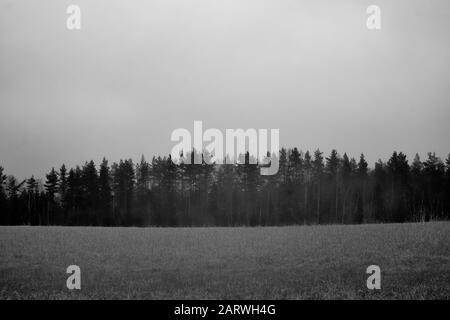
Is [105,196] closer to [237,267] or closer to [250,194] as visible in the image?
[250,194]

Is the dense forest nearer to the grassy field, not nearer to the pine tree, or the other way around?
the pine tree

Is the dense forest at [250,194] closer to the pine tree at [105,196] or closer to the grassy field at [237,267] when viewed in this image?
the pine tree at [105,196]

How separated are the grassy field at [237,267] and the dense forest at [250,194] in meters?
49.4

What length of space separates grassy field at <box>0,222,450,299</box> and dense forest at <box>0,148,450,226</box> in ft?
162

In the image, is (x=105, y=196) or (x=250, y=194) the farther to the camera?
(x=105, y=196)

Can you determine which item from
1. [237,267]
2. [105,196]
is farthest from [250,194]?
[237,267]

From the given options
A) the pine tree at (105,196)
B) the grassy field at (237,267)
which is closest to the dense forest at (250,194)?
the pine tree at (105,196)

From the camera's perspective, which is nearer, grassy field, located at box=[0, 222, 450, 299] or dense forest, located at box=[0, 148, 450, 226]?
grassy field, located at box=[0, 222, 450, 299]

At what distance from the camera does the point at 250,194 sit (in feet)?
274

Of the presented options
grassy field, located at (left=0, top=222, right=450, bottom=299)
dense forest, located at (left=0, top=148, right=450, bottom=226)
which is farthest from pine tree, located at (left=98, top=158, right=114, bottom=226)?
grassy field, located at (left=0, top=222, right=450, bottom=299)

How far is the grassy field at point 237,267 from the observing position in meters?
15.4

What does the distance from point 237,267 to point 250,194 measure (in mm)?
63157

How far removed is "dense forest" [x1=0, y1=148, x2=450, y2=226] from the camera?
8062cm

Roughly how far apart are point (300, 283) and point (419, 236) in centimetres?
1590
